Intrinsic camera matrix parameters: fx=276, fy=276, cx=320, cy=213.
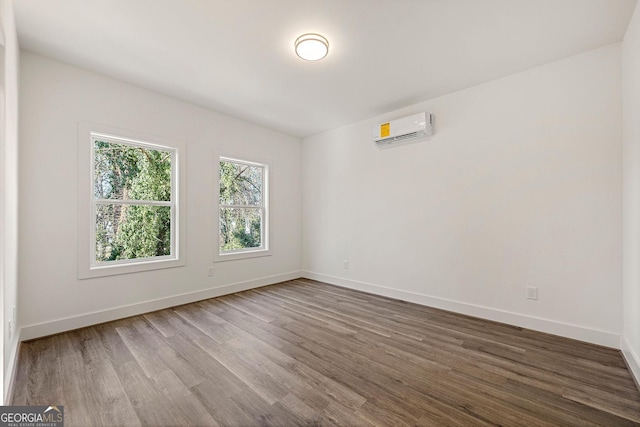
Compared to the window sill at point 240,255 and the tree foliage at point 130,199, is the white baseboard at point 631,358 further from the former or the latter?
the tree foliage at point 130,199

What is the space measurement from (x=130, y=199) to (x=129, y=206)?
8 centimetres

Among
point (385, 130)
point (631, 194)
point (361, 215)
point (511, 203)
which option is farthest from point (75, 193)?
point (631, 194)

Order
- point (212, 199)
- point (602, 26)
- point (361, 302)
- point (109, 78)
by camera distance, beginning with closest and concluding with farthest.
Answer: point (602, 26), point (109, 78), point (361, 302), point (212, 199)

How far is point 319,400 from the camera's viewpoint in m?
1.71

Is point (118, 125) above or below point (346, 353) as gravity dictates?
above

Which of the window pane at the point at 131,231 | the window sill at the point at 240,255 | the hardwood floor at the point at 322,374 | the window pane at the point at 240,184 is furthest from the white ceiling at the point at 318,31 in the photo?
the hardwood floor at the point at 322,374

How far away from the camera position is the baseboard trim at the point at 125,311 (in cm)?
257

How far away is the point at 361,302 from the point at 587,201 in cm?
258

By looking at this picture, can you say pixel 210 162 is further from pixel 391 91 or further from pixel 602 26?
pixel 602 26

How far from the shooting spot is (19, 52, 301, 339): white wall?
255 cm

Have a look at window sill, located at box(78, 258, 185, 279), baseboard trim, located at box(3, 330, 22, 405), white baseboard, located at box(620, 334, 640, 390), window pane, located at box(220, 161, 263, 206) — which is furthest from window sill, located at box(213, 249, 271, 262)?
white baseboard, located at box(620, 334, 640, 390)

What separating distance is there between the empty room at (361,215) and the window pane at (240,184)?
0.12 m

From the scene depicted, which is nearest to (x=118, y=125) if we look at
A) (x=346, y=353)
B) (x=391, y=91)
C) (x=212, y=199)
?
(x=212, y=199)

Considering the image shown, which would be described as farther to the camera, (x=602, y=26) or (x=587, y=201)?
(x=587, y=201)
